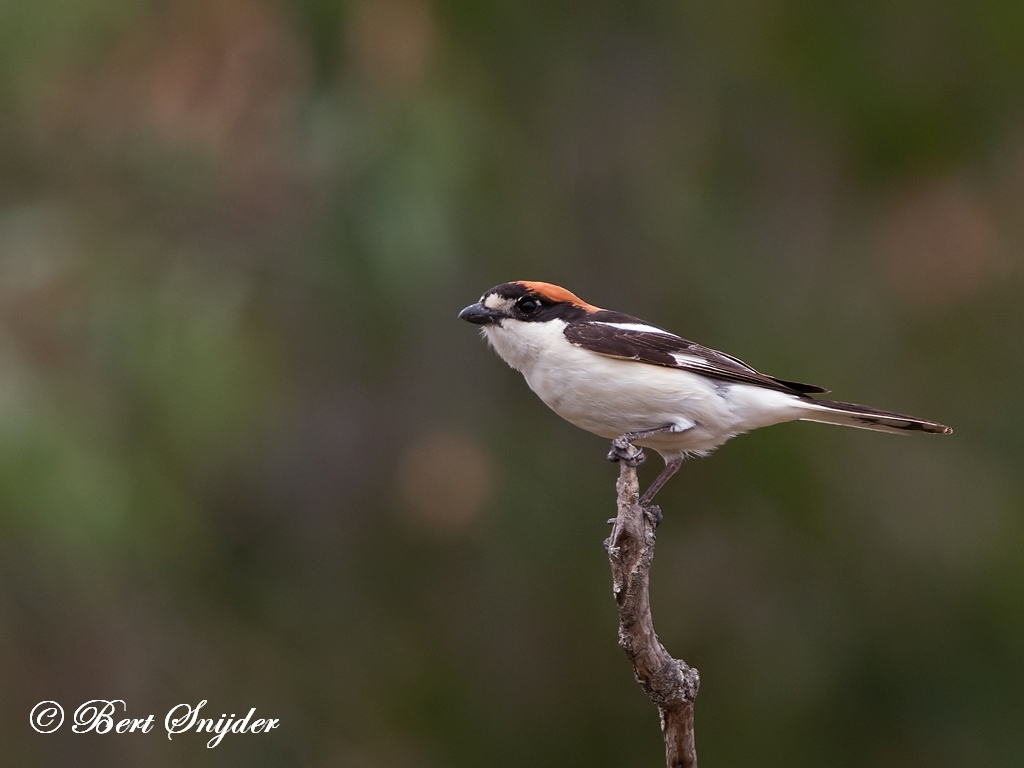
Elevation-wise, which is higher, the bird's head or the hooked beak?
the bird's head

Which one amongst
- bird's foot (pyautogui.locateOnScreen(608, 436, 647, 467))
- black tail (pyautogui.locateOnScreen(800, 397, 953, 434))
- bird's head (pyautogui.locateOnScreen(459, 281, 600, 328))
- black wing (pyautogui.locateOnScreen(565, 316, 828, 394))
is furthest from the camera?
bird's head (pyautogui.locateOnScreen(459, 281, 600, 328))

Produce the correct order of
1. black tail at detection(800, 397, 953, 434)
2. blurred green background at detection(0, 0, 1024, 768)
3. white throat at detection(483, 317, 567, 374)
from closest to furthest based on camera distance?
black tail at detection(800, 397, 953, 434), white throat at detection(483, 317, 567, 374), blurred green background at detection(0, 0, 1024, 768)

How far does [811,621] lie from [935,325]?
2467 millimetres

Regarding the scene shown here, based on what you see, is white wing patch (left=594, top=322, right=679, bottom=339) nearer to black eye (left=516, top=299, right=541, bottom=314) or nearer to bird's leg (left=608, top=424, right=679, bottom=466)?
black eye (left=516, top=299, right=541, bottom=314)

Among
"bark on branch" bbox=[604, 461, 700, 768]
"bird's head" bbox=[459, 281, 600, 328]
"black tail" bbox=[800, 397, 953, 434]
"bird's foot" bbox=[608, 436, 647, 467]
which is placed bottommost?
"bark on branch" bbox=[604, 461, 700, 768]

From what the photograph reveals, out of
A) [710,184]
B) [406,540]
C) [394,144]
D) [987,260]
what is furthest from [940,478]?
[394,144]

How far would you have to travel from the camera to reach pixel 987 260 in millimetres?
8680

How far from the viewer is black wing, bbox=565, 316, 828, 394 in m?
4.90

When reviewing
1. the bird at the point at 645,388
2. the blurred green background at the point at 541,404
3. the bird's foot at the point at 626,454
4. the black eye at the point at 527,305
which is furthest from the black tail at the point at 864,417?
the blurred green background at the point at 541,404

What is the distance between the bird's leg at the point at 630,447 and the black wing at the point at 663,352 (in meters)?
0.29

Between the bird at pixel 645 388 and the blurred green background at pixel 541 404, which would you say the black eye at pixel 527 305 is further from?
the blurred green background at pixel 541 404

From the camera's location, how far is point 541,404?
8648mm

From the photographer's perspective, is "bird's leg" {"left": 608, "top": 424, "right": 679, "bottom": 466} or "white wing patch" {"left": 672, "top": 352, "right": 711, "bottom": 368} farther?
"white wing patch" {"left": 672, "top": 352, "right": 711, "bottom": 368}

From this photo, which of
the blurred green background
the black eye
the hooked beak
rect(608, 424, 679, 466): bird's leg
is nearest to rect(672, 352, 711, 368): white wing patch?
rect(608, 424, 679, 466): bird's leg
